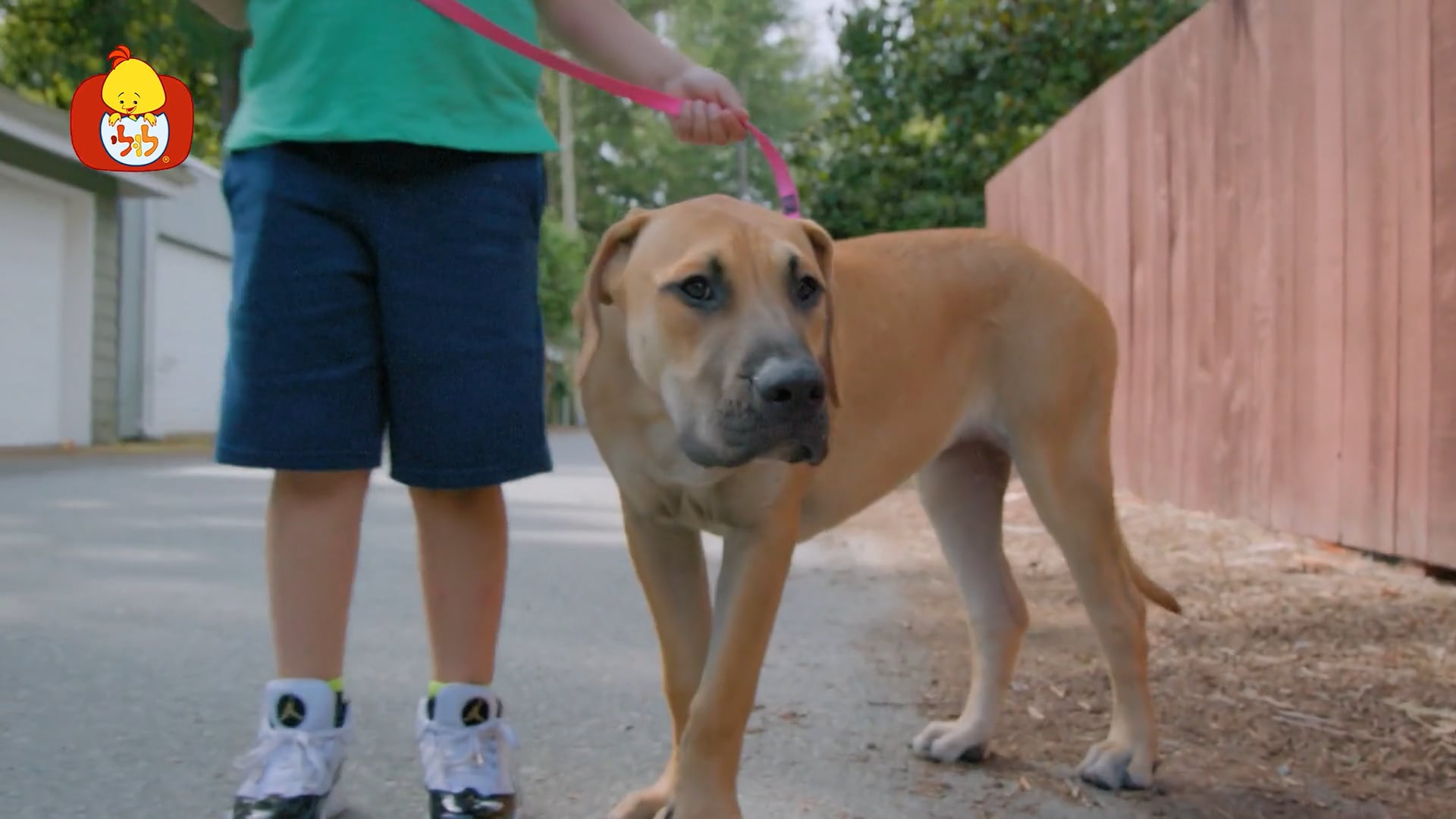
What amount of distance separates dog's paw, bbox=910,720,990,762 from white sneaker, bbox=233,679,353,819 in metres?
1.24

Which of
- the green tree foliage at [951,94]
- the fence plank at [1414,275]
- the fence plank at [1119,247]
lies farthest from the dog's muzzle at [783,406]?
the green tree foliage at [951,94]

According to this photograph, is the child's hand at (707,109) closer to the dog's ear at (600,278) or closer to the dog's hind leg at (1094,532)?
the dog's ear at (600,278)

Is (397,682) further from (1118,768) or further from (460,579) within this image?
(1118,768)

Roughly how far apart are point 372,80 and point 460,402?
62 centimetres

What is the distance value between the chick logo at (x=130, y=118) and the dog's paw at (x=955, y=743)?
7.44 m

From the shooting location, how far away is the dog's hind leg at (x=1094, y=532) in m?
2.97

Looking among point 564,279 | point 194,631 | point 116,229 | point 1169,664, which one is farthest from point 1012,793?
point 564,279

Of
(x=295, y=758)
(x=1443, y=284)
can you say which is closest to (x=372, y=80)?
(x=295, y=758)

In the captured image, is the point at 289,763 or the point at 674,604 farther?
the point at 674,604

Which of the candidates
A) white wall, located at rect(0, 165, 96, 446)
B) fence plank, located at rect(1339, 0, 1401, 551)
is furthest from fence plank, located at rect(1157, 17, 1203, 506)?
white wall, located at rect(0, 165, 96, 446)

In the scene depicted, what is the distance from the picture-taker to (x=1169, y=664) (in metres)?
3.77

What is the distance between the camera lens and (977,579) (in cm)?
330

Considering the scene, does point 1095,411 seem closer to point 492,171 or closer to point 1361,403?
point 492,171

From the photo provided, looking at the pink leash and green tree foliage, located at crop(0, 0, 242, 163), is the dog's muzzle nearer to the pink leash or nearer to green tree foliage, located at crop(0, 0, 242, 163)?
the pink leash
